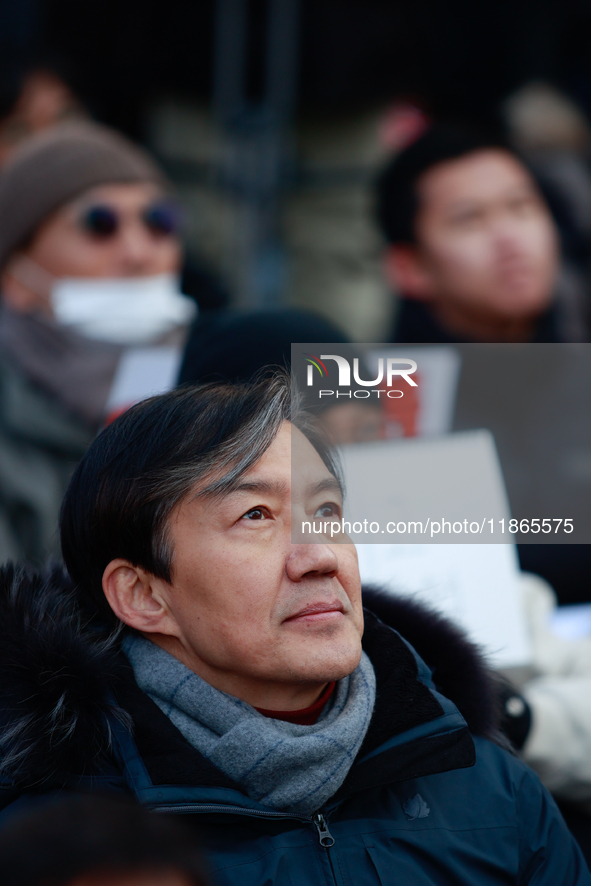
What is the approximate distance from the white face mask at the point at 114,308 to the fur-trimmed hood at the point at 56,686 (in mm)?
2069

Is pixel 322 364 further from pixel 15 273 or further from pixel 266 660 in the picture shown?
pixel 15 273

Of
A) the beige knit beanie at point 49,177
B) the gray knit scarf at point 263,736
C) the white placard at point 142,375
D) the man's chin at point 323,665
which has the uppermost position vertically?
the beige knit beanie at point 49,177

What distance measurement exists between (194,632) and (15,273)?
2628 millimetres

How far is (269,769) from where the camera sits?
4.84 ft

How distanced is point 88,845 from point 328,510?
0.76 m

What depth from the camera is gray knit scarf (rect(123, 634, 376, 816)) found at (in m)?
1.48

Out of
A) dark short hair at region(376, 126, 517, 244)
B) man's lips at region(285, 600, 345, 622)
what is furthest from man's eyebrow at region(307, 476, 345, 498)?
dark short hair at region(376, 126, 517, 244)

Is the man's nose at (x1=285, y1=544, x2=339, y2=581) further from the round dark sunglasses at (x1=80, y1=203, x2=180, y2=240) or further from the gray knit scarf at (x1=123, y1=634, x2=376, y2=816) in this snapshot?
the round dark sunglasses at (x1=80, y1=203, x2=180, y2=240)

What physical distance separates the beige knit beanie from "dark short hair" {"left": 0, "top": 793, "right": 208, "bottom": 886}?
10.2 ft

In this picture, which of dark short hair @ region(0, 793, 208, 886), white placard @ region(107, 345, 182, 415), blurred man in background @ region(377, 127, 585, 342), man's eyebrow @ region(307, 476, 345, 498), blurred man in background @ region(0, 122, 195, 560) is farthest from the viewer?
blurred man in background @ region(0, 122, 195, 560)

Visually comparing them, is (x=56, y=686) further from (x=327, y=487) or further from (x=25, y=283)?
(x=25, y=283)

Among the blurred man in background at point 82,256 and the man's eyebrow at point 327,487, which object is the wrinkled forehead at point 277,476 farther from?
the blurred man in background at point 82,256

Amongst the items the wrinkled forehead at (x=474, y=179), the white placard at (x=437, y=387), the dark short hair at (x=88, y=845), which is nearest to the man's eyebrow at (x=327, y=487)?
the dark short hair at (x=88, y=845)

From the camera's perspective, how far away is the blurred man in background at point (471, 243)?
338 centimetres
